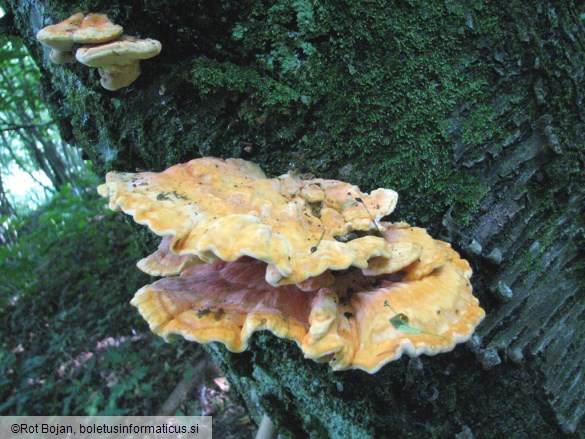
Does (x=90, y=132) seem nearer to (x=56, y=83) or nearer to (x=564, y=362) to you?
(x=56, y=83)

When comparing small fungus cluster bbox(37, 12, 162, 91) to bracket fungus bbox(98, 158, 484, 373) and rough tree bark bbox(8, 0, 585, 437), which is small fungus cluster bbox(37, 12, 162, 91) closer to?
rough tree bark bbox(8, 0, 585, 437)

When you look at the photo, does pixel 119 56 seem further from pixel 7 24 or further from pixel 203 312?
pixel 7 24

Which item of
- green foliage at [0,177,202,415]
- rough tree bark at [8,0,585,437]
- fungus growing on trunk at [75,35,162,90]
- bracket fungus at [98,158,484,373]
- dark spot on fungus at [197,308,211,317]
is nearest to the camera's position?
bracket fungus at [98,158,484,373]

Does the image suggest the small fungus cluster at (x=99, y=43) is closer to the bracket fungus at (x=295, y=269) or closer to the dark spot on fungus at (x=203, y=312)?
the bracket fungus at (x=295, y=269)

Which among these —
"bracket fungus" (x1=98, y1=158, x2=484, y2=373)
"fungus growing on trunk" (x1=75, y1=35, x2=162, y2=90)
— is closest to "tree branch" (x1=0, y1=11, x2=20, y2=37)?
"fungus growing on trunk" (x1=75, y1=35, x2=162, y2=90)

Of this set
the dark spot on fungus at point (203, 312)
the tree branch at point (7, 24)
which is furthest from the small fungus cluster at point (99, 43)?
the dark spot on fungus at point (203, 312)

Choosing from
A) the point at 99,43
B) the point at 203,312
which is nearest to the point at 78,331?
A: the point at 99,43
